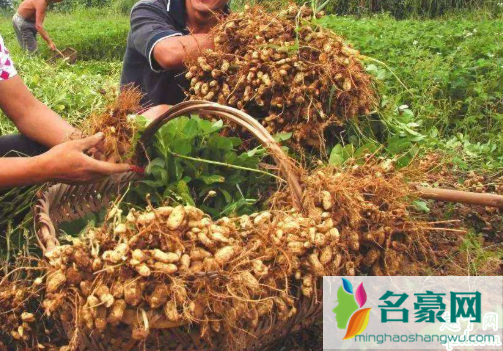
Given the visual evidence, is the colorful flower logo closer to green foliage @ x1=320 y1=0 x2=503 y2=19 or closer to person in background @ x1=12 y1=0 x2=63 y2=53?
green foliage @ x1=320 y1=0 x2=503 y2=19

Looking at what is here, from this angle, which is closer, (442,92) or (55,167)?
(55,167)

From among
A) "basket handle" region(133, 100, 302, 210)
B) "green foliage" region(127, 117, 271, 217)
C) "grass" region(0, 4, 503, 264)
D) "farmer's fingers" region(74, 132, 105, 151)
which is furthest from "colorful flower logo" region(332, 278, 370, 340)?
"farmer's fingers" region(74, 132, 105, 151)

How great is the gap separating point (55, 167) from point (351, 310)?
936 millimetres

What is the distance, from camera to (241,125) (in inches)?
70.6

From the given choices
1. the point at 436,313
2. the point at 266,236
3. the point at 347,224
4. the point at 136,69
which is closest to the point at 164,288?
the point at 266,236

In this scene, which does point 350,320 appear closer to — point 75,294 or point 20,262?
point 75,294

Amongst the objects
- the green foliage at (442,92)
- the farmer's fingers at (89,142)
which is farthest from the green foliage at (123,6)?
the farmer's fingers at (89,142)

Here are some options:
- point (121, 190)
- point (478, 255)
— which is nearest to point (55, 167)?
point (121, 190)

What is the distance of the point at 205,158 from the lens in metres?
2.02

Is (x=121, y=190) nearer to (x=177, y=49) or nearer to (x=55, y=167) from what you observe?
(x=55, y=167)

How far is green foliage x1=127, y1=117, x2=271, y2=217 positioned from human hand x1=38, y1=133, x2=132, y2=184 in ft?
0.83

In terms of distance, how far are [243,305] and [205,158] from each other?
2.59 feet

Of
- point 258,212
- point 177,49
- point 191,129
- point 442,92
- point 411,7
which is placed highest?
point 177,49

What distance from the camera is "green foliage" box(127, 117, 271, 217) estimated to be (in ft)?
6.34
